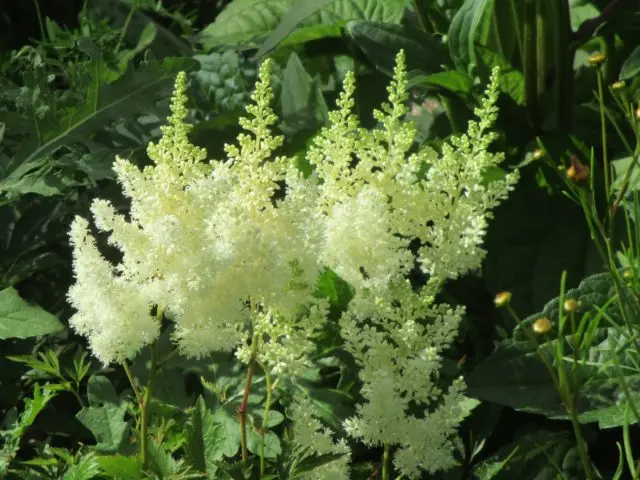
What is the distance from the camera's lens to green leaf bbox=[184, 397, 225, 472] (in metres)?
0.71

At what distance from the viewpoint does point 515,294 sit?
1.07 m

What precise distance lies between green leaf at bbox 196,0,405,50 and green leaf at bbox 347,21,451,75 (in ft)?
0.35

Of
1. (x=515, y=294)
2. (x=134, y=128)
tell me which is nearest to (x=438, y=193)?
(x=515, y=294)

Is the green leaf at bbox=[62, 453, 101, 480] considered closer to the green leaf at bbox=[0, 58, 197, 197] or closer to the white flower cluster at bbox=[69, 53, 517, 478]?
the white flower cluster at bbox=[69, 53, 517, 478]

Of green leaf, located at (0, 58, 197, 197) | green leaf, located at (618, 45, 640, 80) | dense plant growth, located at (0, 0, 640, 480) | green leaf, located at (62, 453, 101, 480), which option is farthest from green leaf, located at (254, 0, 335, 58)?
green leaf, located at (62, 453, 101, 480)

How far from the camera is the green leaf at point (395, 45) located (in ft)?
3.72

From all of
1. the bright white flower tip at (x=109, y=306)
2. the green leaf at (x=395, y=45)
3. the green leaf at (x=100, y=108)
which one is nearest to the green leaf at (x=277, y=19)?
the green leaf at (x=395, y=45)

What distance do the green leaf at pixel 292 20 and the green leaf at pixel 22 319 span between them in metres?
0.42

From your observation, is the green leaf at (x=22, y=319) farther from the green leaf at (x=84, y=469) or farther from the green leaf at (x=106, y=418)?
the green leaf at (x=84, y=469)

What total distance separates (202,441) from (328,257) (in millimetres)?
159

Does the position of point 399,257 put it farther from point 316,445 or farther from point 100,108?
point 100,108

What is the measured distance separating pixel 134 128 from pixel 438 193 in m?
0.57

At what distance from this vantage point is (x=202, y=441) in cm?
72

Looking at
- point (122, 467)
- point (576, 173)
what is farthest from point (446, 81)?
point (122, 467)
